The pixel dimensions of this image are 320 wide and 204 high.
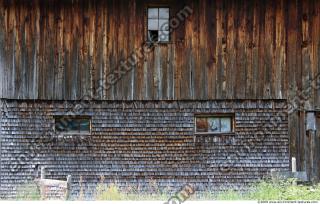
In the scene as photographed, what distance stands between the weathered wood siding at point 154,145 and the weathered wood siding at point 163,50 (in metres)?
0.34

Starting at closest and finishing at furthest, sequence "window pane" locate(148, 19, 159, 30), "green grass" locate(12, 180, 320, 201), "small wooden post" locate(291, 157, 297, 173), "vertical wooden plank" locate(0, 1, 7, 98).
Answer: "green grass" locate(12, 180, 320, 201), "small wooden post" locate(291, 157, 297, 173), "vertical wooden plank" locate(0, 1, 7, 98), "window pane" locate(148, 19, 159, 30)

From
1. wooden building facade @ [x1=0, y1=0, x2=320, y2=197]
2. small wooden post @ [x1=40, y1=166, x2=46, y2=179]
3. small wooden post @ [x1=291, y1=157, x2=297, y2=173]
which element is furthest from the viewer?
wooden building facade @ [x1=0, y1=0, x2=320, y2=197]

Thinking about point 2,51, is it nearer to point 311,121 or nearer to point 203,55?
point 203,55

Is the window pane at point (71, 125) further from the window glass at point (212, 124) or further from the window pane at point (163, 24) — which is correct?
the window pane at point (163, 24)

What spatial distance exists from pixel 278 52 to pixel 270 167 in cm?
283

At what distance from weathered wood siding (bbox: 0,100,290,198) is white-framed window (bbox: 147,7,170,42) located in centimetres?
160

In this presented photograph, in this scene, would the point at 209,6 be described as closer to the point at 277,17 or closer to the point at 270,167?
the point at 277,17

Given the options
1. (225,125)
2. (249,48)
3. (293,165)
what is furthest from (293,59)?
(293,165)

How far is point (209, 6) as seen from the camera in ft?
64.9

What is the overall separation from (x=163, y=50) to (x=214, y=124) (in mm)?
2208

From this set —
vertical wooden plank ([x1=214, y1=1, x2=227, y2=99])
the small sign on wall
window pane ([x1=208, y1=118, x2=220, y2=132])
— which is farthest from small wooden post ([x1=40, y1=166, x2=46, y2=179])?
the small sign on wall

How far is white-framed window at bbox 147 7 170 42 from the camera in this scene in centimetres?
1972

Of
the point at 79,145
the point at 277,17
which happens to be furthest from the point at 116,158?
the point at 277,17

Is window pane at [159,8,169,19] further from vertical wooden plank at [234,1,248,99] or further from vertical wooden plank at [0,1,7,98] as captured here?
vertical wooden plank at [0,1,7,98]
